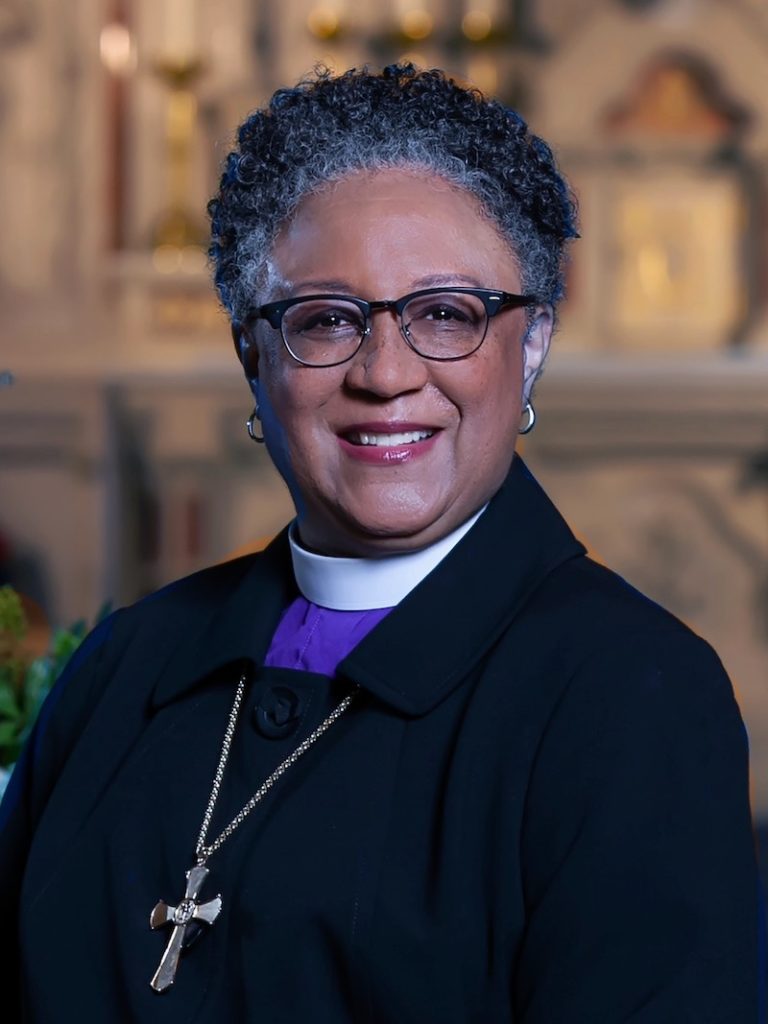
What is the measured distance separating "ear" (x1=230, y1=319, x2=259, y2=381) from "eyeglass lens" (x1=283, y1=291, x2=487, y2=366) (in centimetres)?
12

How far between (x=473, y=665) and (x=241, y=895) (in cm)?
28

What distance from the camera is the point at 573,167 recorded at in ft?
18.7

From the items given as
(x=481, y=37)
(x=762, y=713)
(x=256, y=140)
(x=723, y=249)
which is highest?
(x=481, y=37)

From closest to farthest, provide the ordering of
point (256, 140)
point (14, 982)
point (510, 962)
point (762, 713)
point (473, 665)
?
point (510, 962), point (473, 665), point (256, 140), point (14, 982), point (762, 713)

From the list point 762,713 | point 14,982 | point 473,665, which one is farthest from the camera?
point 762,713

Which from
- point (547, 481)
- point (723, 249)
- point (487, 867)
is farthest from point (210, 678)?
point (723, 249)

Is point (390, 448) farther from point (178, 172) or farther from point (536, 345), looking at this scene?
point (178, 172)

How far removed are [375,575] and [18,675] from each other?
2.33 ft

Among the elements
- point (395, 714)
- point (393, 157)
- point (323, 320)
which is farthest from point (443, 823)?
point (393, 157)

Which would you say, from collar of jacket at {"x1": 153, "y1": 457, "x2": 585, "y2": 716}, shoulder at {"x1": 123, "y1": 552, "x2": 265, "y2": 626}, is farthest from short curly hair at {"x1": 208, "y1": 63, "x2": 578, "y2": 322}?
shoulder at {"x1": 123, "y1": 552, "x2": 265, "y2": 626}

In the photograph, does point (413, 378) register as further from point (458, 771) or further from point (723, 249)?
point (723, 249)

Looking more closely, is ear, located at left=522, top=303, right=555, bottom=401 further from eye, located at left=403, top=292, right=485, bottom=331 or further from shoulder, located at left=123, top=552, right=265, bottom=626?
shoulder, located at left=123, top=552, right=265, bottom=626

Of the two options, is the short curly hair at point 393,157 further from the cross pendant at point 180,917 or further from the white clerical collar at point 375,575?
the cross pendant at point 180,917

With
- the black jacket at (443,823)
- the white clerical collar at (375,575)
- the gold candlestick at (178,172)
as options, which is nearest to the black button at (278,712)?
the black jacket at (443,823)
